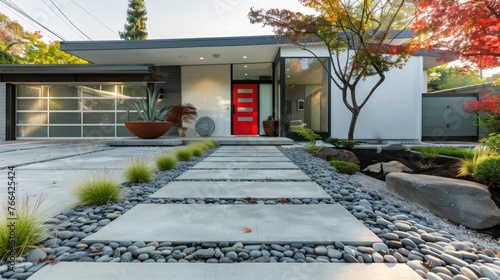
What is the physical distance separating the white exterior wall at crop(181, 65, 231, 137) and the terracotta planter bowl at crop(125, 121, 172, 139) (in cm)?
285

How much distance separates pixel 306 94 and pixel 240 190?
6.83 metres

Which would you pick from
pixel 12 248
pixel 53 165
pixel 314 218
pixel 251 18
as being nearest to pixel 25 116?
pixel 53 165

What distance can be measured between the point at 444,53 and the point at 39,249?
20.5 ft

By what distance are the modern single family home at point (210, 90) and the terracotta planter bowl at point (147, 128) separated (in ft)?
7.40

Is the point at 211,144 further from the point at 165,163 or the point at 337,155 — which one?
the point at 337,155

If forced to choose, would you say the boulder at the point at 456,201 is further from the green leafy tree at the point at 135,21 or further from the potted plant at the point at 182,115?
the green leafy tree at the point at 135,21

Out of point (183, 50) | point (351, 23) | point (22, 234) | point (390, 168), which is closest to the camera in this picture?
point (22, 234)

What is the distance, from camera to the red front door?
423 inches

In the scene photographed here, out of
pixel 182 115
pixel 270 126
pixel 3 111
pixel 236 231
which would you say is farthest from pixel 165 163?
pixel 3 111

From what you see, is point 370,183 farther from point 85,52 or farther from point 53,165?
point 85,52

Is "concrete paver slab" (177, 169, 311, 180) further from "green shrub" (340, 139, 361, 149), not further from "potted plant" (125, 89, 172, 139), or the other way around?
"potted plant" (125, 89, 172, 139)

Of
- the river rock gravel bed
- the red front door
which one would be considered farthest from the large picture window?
the river rock gravel bed

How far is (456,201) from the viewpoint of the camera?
197 cm

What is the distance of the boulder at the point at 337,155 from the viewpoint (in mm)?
4461
